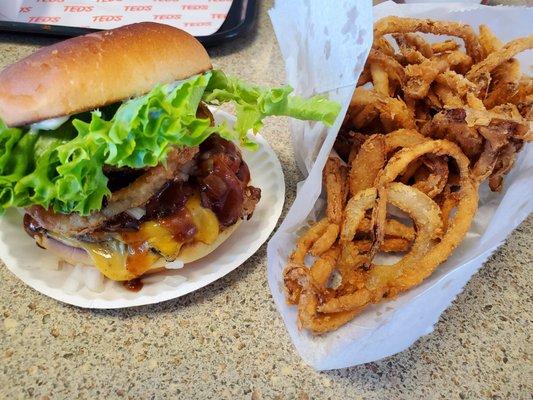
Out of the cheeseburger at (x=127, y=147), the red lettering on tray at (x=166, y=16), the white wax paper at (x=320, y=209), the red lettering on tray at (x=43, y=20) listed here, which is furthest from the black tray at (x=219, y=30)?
the cheeseburger at (x=127, y=147)

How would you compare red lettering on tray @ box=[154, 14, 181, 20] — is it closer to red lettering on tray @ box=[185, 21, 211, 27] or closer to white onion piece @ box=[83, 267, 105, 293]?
red lettering on tray @ box=[185, 21, 211, 27]

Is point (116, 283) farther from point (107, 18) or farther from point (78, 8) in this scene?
point (78, 8)

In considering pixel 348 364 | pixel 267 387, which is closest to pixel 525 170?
pixel 348 364

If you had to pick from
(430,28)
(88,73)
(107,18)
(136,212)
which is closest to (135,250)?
(136,212)

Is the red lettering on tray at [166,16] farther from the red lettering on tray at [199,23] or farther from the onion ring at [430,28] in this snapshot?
the onion ring at [430,28]

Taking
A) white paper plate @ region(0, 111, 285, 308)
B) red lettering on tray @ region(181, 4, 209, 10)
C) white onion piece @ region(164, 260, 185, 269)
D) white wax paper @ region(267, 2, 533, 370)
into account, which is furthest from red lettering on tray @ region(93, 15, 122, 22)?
white onion piece @ region(164, 260, 185, 269)
